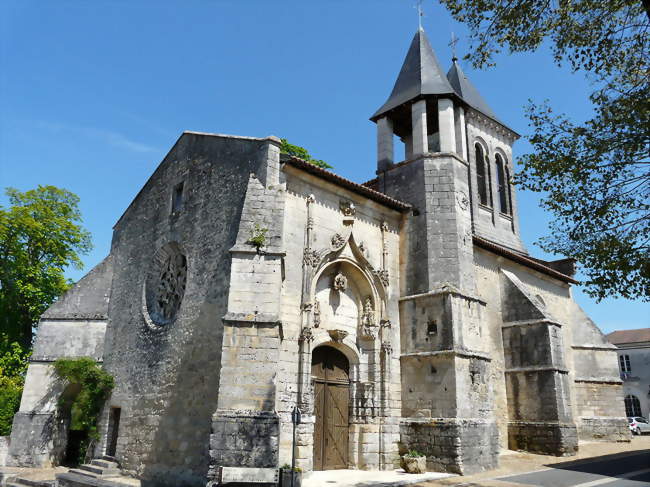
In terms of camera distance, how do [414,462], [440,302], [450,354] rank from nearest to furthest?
[414,462]
[450,354]
[440,302]

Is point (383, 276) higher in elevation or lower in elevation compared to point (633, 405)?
higher

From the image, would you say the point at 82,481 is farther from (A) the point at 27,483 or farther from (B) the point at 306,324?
(B) the point at 306,324

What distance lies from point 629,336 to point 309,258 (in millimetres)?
33848

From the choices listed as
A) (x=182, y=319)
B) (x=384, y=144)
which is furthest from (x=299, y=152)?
(x=182, y=319)

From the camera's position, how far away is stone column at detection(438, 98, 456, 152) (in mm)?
14664

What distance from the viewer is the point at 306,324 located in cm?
1131

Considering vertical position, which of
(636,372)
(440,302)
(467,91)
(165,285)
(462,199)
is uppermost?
(467,91)

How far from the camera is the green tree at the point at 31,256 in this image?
20.5 meters

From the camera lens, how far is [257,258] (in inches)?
393

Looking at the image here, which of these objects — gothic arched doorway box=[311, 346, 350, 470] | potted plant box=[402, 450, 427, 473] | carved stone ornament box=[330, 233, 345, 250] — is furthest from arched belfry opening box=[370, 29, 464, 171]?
potted plant box=[402, 450, 427, 473]

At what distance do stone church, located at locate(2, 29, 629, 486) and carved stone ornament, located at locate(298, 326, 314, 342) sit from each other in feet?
0.08

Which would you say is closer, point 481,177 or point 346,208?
point 346,208

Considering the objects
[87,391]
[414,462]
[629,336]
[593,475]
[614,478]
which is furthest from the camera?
[629,336]

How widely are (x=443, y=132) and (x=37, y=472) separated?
1420 centimetres
